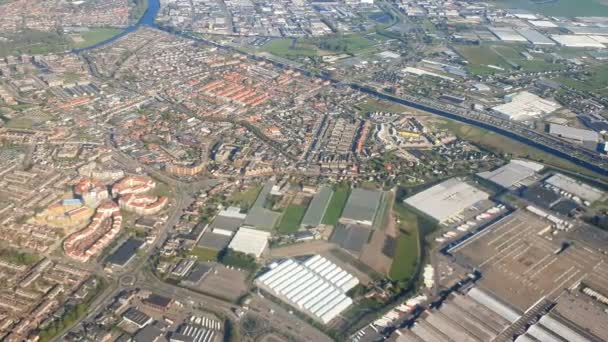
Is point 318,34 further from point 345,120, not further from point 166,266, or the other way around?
point 166,266

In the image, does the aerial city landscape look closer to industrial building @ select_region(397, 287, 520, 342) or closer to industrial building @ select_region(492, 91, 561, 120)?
industrial building @ select_region(397, 287, 520, 342)

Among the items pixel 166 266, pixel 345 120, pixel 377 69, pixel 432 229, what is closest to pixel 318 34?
pixel 377 69

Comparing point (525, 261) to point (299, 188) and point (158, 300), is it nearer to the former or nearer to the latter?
point (299, 188)

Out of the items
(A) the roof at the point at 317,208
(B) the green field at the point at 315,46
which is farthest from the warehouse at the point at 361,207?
(B) the green field at the point at 315,46

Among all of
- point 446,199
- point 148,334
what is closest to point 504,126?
point 446,199

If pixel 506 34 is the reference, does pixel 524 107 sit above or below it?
below

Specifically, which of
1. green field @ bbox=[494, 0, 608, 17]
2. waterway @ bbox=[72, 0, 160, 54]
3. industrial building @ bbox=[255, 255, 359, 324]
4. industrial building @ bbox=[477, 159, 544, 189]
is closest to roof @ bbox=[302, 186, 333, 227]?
industrial building @ bbox=[255, 255, 359, 324]
